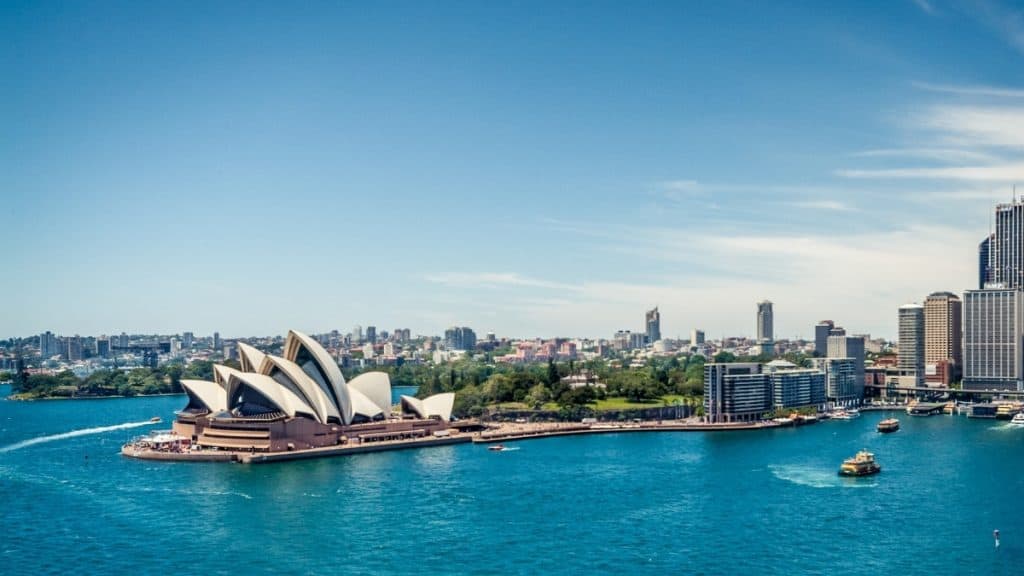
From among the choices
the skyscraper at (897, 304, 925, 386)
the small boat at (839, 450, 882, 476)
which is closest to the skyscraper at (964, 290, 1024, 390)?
the skyscraper at (897, 304, 925, 386)

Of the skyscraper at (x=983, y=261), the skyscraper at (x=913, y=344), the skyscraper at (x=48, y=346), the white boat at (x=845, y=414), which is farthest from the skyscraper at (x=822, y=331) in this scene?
the skyscraper at (x=48, y=346)

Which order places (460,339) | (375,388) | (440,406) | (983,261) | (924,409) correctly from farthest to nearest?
(460,339), (983,261), (924,409), (440,406), (375,388)

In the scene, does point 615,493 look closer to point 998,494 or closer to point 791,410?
point 998,494

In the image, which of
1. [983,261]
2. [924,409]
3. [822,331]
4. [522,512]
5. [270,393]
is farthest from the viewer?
[822,331]

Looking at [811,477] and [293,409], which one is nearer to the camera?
[811,477]

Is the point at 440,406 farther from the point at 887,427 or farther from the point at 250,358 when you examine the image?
the point at 887,427

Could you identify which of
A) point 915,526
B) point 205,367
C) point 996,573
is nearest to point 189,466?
point 915,526

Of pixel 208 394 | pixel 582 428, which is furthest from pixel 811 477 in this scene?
pixel 208 394
